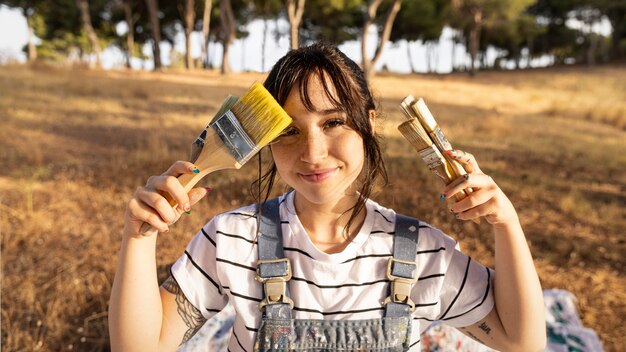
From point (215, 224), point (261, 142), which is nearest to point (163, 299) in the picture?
point (215, 224)

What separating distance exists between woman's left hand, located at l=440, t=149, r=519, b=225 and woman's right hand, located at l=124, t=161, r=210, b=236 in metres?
0.62

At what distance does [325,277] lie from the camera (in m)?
1.30

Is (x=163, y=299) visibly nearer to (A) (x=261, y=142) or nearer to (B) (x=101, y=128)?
(A) (x=261, y=142)

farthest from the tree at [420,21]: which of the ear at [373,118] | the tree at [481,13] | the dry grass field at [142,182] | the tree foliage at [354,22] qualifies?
the ear at [373,118]

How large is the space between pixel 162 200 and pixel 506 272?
925mm

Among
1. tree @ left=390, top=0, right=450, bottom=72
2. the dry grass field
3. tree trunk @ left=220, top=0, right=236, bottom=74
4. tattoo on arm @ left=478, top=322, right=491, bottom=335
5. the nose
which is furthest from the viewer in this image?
tree @ left=390, top=0, right=450, bottom=72

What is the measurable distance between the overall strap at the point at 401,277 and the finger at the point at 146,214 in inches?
26.1

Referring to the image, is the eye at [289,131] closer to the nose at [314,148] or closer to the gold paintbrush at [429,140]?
the nose at [314,148]

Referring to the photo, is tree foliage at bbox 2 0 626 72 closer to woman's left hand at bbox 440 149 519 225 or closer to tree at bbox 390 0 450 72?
tree at bbox 390 0 450 72

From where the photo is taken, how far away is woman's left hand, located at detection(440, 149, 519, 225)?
103 centimetres

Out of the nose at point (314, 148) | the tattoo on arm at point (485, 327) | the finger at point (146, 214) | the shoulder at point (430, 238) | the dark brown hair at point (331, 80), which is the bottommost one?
the tattoo on arm at point (485, 327)

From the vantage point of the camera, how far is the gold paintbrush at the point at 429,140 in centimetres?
108

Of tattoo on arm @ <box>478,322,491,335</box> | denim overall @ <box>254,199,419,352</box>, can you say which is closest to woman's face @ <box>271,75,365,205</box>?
denim overall @ <box>254,199,419,352</box>

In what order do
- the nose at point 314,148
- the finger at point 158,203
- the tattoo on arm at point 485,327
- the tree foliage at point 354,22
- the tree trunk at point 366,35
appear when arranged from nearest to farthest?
the finger at point 158,203
the nose at point 314,148
the tattoo on arm at point 485,327
the tree trunk at point 366,35
the tree foliage at point 354,22
